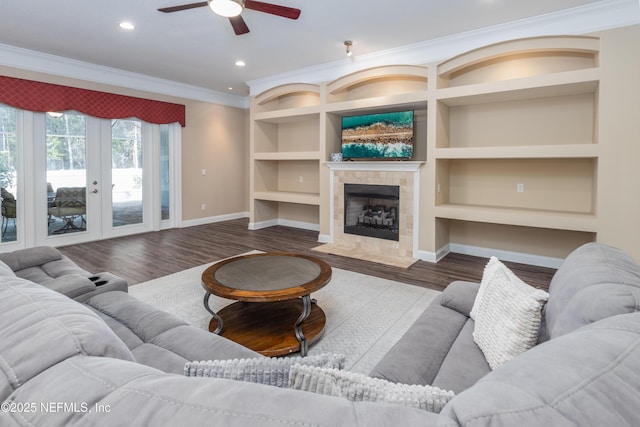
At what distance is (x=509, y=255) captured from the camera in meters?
4.73

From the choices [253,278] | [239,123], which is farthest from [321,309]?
[239,123]

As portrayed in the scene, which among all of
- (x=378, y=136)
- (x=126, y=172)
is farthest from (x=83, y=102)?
(x=378, y=136)

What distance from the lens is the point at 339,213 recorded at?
560cm

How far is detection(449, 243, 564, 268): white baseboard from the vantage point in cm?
446

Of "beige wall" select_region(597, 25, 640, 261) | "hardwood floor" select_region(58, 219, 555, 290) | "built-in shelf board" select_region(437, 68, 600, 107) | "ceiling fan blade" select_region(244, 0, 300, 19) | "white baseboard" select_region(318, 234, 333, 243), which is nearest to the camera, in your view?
"ceiling fan blade" select_region(244, 0, 300, 19)

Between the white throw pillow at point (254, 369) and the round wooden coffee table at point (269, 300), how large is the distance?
1451 mm

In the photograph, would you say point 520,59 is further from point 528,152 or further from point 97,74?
point 97,74

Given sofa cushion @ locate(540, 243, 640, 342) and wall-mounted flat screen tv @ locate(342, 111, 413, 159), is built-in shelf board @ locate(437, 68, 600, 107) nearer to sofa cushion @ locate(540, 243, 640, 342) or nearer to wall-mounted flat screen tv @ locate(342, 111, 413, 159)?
wall-mounted flat screen tv @ locate(342, 111, 413, 159)

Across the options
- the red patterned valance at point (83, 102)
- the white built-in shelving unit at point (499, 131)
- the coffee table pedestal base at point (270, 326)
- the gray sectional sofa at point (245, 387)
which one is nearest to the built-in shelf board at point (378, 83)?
the white built-in shelving unit at point (499, 131)

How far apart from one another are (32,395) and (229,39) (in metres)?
4.65

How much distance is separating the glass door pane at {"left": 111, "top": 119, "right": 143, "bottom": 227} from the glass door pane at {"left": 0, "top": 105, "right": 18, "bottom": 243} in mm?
1312

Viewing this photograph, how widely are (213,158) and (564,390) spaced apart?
7.72 metres

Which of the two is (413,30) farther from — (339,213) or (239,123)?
(239,123)

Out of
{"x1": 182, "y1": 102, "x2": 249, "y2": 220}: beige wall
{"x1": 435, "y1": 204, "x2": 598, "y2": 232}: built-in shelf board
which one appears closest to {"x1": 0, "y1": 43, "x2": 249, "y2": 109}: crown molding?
{"x1": 182, "y1": 102, "x2": 249, "y2": 220}: beige wall
